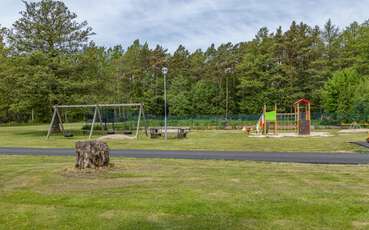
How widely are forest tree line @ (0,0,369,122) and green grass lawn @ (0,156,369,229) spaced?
22233 mm

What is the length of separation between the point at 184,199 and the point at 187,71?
58.9 meters

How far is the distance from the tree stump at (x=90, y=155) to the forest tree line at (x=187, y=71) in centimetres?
2106

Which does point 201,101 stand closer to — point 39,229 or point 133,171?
point 133,171

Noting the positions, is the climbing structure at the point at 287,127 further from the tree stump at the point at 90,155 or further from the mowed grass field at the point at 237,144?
the tree stump at the point at 90,155

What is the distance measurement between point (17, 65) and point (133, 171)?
24.7 meters

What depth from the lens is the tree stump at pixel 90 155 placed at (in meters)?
9.30

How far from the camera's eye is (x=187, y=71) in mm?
64625

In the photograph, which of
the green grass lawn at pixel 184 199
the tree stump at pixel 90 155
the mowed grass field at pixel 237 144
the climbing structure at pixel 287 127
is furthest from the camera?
the climbing structure at pixel 287 127

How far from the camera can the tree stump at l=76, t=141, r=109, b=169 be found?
930 cm

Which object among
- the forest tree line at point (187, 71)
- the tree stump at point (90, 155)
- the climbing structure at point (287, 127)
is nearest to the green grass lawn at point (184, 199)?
the tree stump at point (90, 155)

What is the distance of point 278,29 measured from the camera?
195 feet

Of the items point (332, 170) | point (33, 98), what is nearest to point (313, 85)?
point (33, 98)

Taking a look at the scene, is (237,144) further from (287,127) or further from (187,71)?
(187,71)

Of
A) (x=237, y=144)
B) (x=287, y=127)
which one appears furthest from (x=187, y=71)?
(x=237, y=144)
